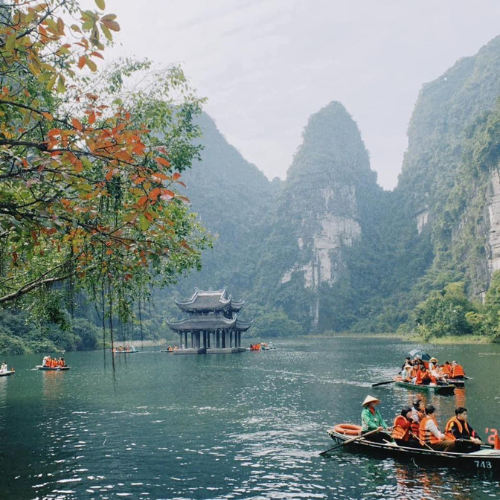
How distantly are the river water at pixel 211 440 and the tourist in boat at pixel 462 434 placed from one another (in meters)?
0.52

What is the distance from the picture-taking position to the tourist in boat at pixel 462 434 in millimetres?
9977

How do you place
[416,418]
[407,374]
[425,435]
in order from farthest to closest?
1. [407,374]
2. [416,418]
3. [425,435]

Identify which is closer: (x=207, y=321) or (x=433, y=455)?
(x=433, y=455)

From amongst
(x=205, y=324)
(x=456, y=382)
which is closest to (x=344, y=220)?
(x=205, y=324)

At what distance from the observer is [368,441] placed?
1108 centimetres

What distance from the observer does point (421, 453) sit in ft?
33.9

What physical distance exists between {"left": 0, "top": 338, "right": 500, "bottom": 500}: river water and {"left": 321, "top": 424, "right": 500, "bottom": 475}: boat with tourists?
23cm

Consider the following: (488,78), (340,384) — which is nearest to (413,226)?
(488,78)

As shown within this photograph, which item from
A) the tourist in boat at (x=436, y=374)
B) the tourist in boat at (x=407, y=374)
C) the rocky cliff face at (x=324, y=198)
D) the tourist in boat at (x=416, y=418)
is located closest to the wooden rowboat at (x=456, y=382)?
the tourist in boat at (x=436, y=374)

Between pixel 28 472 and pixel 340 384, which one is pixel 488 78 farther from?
pixel 28 472

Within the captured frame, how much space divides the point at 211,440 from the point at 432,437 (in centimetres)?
545

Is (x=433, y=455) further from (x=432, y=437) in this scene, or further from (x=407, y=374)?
(x=407, y=374)

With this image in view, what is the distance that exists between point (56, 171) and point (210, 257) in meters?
140

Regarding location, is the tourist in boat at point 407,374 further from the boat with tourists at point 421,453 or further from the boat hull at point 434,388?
the boat with tourists at point 421,453
